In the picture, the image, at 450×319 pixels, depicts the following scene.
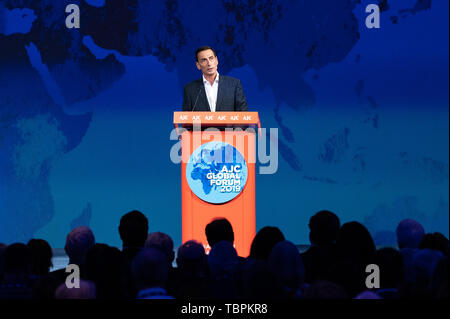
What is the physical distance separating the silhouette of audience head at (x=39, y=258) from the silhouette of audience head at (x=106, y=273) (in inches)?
12.4

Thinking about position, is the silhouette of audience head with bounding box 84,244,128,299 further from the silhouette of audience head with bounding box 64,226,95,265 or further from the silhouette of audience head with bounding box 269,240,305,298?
the silhouette of audience head with bounding box 269,240,305,298

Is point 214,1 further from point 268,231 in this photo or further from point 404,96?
point 268,231

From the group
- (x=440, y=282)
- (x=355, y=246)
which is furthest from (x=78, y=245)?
(x=440, y=282)

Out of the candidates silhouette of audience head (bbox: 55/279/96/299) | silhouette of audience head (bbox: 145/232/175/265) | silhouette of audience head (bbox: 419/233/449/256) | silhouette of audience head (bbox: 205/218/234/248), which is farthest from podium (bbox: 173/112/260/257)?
silhouette of audience head (bbox: 55/279/96/299)

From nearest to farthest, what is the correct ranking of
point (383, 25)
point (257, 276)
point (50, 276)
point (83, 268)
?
point (257, 276)
point (50, 276)
point (83, 268)
point (383, 25)

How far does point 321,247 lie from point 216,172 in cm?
82

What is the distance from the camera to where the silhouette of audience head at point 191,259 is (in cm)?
270

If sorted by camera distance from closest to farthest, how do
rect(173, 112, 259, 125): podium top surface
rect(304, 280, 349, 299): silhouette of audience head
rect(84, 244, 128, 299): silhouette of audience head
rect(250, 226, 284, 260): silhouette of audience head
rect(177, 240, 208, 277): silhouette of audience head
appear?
rect(304, 280, 349, 299): silhouette of audience head < rect(84, 244, 128, 299): silhouette of audience head < rect(177, 240, 208, 277): silhouette of audience head < rect(250, 226, 284, 260): silhouette of audience head < rect(173, 112, 259, 125): podium top surface

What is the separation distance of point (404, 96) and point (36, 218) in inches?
145

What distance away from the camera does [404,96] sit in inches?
228

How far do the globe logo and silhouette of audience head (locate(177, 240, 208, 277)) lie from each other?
79 cm

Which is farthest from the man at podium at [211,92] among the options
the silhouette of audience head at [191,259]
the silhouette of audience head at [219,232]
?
the silhouette of audience head at [191,259]

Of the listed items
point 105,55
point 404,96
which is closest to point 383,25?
point 404,96

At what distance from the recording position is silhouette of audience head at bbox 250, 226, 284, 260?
2.92 m
